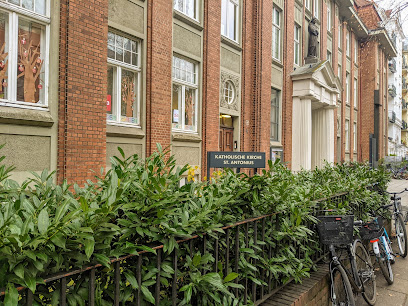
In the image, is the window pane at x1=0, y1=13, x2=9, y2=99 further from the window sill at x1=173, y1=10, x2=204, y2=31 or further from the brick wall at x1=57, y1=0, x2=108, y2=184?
the window sill at x1=173, y1=10, x2=204, y2=31

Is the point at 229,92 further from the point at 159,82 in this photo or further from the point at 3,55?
the point at 3,55

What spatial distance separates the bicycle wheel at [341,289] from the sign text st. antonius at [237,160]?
1.88m

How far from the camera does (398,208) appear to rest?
745 cm

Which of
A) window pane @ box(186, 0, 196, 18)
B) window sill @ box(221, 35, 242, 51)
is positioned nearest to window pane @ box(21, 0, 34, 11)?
window pane @ box(186, 0, 196, 18)

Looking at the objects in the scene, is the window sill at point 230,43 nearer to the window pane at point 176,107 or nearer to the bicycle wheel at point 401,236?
the window pane at point 176,107

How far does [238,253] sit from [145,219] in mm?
1198

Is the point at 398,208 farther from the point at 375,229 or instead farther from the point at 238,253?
the point at 238,253

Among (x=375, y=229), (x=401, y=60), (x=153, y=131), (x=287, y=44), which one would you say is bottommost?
(x=375, y=229)

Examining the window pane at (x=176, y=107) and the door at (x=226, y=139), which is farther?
the door at (x=226, y=139)

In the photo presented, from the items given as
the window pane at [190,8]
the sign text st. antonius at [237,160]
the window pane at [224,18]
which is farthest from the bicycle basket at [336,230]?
the window pane at [224,18]

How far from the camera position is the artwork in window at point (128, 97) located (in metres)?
9.24

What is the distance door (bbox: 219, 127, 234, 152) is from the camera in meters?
13.4

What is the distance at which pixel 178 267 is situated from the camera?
8.14 feet

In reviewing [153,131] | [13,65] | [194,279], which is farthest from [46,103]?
[194,279]
